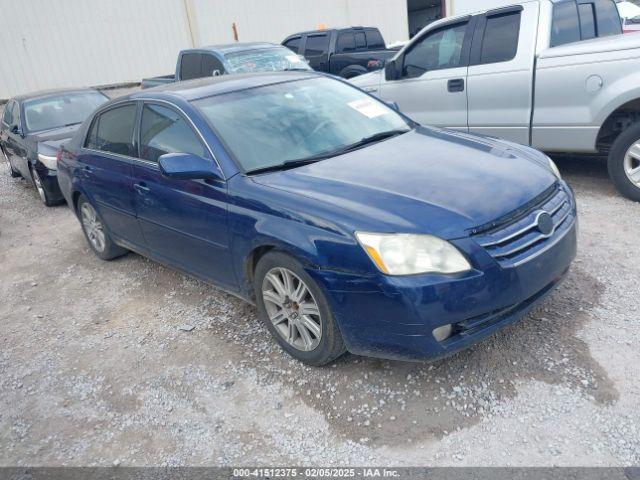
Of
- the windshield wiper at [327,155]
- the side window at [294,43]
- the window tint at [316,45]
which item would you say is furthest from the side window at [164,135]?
the side window at [294,43]

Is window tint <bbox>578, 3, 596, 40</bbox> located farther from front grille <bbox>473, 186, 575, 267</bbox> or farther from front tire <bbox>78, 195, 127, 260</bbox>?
front tire <bbox>78, 195, 127, 260</bbox>

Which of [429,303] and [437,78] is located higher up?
[437,78]

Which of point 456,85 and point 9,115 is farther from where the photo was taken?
point 9,115

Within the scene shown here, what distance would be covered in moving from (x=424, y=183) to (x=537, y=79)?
300cm

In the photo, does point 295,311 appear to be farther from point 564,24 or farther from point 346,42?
point 346,42

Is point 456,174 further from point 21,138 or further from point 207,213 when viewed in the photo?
point 21,138

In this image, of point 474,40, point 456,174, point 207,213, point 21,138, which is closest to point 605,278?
point 456,174

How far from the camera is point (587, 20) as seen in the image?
579 cm

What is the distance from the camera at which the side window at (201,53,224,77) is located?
8852mm

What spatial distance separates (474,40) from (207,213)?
153 inches

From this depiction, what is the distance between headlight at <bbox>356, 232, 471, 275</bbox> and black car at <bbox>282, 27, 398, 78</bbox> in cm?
873

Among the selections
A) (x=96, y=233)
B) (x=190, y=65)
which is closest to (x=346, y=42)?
(x=190, y=65)

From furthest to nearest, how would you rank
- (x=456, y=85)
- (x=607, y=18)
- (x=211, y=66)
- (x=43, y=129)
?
(x=211, y=66)
(x=43, y=129)
(x=607, y=18)
(x=456, y=85)

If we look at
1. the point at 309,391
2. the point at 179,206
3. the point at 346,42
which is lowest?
the point at 309,391
